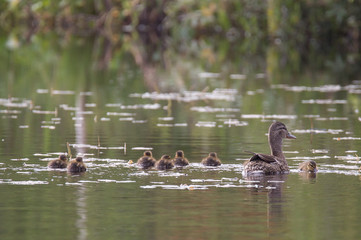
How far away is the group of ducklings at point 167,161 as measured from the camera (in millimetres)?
13992

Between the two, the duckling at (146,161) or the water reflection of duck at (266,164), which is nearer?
the water reflection of duck at (266,164)

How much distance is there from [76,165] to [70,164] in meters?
0.08

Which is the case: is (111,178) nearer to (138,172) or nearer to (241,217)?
(138,172)

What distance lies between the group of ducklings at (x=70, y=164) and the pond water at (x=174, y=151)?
152 millimetres

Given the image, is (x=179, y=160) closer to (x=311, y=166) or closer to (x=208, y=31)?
(x=311, y=166)

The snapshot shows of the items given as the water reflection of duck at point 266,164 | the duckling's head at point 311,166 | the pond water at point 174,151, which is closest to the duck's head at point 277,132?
the water reflection of duck at point 266,164

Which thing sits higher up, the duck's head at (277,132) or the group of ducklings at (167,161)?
the duck's head at (277,132)

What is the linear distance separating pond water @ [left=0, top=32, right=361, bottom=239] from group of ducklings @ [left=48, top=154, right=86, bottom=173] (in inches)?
6.0

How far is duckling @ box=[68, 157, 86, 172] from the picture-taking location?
1344 centimetres

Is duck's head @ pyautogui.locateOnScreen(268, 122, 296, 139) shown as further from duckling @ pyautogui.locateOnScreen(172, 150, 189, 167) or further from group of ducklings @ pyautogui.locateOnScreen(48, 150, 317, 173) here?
duckling @ pyautogui.locateOnScreen(172, 150, 189, 167)

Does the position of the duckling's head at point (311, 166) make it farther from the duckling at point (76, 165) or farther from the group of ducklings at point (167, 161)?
the duckling at point (76, 165)

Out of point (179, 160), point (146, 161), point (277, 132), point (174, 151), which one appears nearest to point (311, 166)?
point (277, 132)

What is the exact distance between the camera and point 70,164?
13.5 m

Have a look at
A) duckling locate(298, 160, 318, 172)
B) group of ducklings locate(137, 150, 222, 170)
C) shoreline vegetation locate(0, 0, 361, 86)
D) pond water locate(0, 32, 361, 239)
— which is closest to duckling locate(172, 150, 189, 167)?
group of ducklings locate(137, 150, 222, 170)
